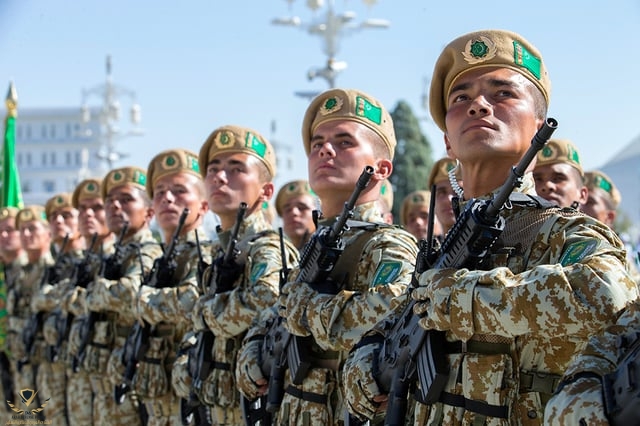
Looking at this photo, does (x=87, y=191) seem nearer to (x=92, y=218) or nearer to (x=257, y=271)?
(x=92, y=218)

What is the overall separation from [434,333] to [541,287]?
1.82 ft

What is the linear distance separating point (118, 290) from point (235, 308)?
2.53m

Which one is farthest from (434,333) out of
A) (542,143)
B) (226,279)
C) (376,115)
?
(226,279)

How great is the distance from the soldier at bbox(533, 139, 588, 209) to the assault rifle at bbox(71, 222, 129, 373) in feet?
12.9

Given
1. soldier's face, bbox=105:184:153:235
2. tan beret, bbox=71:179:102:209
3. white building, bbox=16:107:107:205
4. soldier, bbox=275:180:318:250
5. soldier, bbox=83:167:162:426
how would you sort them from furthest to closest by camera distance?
white building, bbox=16:107:107:205 → tan beret, bbox=71:179:102:209 → soldier, bbox=275:180:318:250 → soldier's face, bbox=105:184:153:235 → soldier, bbox=83:167:162:426

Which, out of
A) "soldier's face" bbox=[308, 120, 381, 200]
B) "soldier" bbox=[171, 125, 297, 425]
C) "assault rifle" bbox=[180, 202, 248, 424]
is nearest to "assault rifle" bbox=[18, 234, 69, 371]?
"soldier" bbox=[171, 125, 297, 425]

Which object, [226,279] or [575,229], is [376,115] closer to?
[226,279]

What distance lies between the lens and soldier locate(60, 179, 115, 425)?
852 centimetres

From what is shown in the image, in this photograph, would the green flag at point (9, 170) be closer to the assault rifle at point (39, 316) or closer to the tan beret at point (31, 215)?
the tan beret at point (31, 215)

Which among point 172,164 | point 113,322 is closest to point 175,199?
point 172,164

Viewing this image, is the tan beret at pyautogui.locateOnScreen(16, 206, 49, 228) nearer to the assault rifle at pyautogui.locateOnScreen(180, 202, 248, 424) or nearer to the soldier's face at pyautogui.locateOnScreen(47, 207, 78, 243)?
the soldier's face at pyautogui.locateOnScreen(47, 207, 78, 243)

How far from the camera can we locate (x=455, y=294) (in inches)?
108

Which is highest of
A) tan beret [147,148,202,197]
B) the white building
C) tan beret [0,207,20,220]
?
the white building

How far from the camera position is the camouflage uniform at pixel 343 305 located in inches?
149
